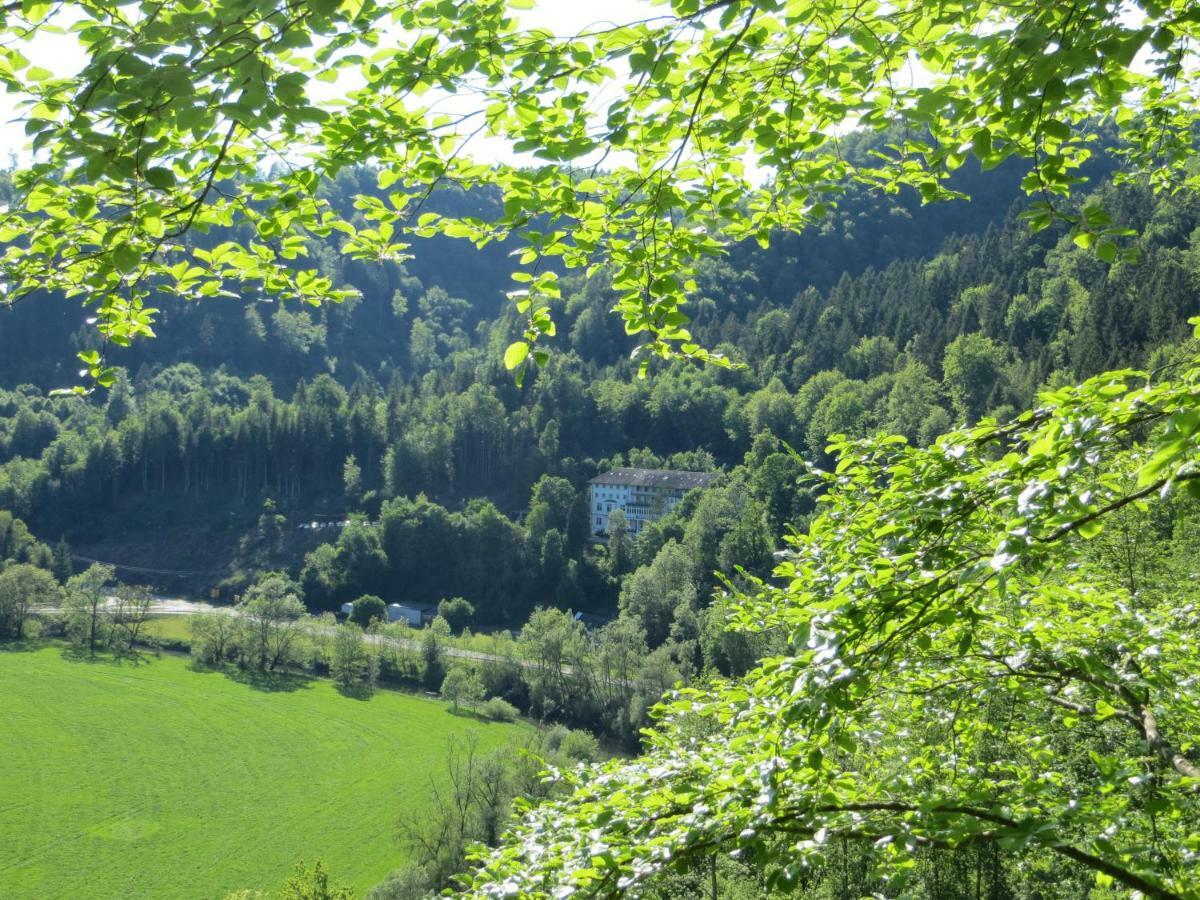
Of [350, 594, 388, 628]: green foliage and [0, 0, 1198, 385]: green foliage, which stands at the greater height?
[0, 0, 1198, 385]: green foliage

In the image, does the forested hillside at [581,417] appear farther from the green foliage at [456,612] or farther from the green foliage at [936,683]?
the green foliage at [936,683]

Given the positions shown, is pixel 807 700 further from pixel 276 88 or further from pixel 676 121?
pixel 276 88

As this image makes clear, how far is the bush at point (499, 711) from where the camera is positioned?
203ft

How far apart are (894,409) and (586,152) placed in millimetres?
79157

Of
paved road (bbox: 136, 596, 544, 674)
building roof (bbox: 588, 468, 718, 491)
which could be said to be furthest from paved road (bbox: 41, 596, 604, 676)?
building roof (bbox: 588, 468, 718, 491)

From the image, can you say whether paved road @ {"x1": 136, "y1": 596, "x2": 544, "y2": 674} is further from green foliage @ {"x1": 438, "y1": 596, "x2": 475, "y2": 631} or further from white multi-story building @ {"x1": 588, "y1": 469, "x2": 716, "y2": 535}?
white multi-story building @ {"x1": 588, "y1": 469, "x2": 716, "y2": 535}

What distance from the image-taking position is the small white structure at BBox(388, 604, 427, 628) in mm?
87062

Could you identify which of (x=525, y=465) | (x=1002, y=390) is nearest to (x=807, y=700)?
(x=1002, y=390)

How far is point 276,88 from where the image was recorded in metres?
3.43

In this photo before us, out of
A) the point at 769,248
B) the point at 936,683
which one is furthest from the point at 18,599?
the point at 936,683

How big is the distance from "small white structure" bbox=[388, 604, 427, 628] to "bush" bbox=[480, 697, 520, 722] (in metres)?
25.5

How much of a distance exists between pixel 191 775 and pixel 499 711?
18550 mm

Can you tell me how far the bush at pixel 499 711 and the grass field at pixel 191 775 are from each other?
160 cm

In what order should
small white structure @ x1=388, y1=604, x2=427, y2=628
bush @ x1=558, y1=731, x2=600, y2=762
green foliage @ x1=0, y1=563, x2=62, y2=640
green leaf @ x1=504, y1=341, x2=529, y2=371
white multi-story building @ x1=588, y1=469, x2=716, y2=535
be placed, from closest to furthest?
1. green leaf @ x1=504, y1=341, x2=529, y2=371
2. bush @ x1=558, y1=731, x2=600, y2=762
3. green foliage @ x1=0, y1=563, x2=62, y2=640
4. small white structure @ x1=388, y1=604, x2=427, y2=628
5. white multi-story building @ x1=588, y1=469, x2=716, y2=535
